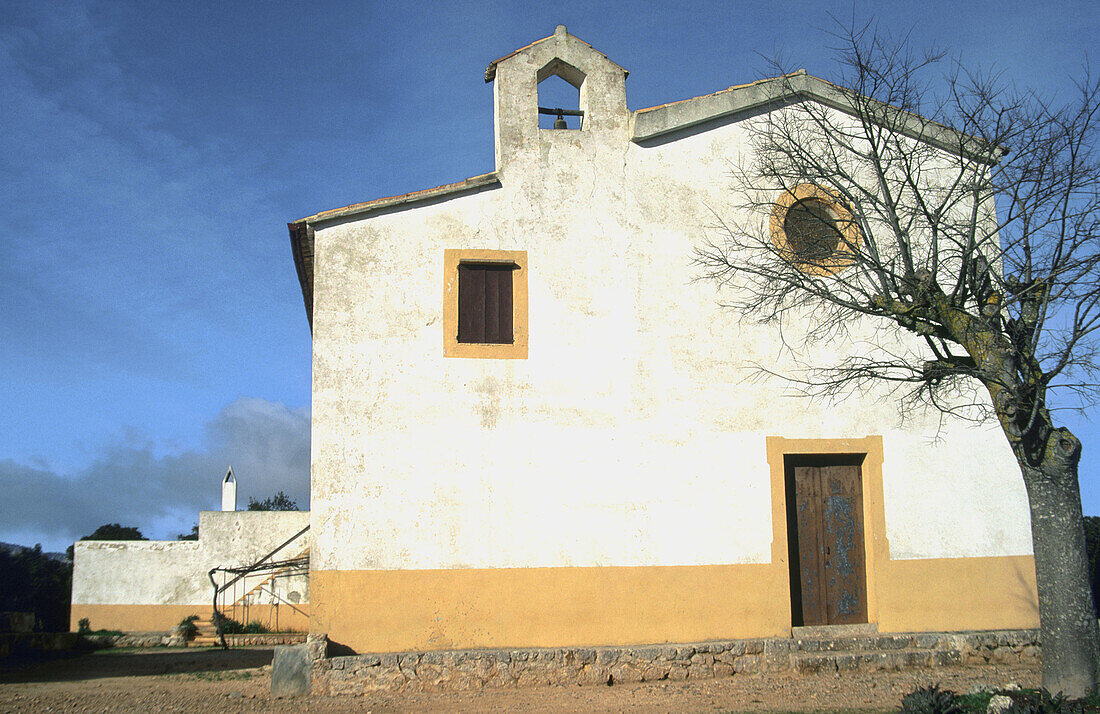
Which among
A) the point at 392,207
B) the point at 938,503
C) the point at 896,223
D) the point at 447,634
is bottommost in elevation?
the point at 447,634

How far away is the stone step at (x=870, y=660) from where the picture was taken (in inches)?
388

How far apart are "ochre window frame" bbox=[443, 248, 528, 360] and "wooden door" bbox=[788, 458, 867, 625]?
393cm

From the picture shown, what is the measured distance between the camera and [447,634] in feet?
31.6

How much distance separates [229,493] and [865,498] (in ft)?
46.0

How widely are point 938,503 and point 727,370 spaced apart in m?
3.24

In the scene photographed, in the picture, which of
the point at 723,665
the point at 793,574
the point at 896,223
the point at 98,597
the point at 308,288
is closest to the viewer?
the point at 896,223

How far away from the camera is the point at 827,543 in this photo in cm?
1077

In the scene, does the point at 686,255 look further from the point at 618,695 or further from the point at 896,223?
the point at 618,695

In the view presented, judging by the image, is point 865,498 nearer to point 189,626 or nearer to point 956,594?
point 956,594

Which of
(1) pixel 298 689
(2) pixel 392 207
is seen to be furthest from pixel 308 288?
(1) pixel 298 689

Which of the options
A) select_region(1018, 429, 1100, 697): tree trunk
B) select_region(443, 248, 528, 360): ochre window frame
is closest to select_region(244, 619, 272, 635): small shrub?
select_region(443, 248, 528, 360): ochre window frame

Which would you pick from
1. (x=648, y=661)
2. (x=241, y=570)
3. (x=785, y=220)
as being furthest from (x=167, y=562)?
(x=785, y=220)

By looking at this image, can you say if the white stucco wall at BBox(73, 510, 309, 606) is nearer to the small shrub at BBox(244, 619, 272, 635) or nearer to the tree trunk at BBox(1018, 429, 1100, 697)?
the small shrub at BBox(244, 619, 272, 635)

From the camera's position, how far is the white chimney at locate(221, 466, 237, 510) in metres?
19.0
